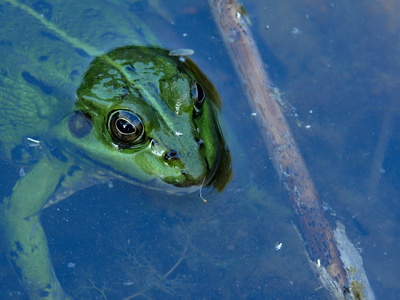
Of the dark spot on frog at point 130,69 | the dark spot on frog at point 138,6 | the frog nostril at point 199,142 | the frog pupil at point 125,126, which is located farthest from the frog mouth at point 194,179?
the dark spot on frog at point 138,6

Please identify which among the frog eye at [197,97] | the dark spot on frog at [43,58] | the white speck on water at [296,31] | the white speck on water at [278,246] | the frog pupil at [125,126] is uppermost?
the white speck on water at [296,31]

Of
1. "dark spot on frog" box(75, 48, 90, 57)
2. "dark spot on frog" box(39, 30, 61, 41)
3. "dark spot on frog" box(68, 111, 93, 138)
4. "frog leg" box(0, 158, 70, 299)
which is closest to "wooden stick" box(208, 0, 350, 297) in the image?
"dark spot on frog" box(75, 48, 90, 57)

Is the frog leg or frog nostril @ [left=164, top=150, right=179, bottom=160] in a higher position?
frog nostril @ [left=164, top=150, right=179, bottom=160]

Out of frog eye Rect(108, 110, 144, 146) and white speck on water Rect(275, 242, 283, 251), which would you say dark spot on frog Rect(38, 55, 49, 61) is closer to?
frog eye Rect(108, 110, 144, 146)

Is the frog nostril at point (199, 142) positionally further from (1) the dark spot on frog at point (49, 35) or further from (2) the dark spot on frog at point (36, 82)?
(1) the dark spot on frog at point (49, 35)

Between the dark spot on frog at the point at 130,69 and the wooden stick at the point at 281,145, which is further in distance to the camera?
the dark spot on frog at the point at 130,69

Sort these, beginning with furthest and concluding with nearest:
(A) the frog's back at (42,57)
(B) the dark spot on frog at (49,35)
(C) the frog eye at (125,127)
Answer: (B) the dark spot on frog at (49,35) < (A) the frog's back at (42,57) < (C) the frog eye at (125,127)
